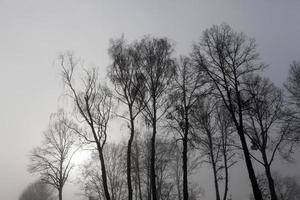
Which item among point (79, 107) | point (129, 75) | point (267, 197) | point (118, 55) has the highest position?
point (118, 55)

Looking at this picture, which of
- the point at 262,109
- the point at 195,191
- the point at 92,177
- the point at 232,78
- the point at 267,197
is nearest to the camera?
the point at 232,78

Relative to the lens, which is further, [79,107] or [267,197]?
[267,197]

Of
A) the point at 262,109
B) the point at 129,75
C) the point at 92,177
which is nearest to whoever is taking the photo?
the point at 129,75

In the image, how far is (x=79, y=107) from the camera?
72.7ft

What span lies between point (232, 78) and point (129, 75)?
7.77 metres

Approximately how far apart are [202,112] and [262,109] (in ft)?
18.3

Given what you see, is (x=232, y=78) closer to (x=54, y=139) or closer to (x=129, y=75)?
(x=129, y=75)

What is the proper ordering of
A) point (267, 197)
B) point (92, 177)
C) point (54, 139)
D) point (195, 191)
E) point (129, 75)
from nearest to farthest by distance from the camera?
point (129, 75)
point (267, 197)
point (54, 139)
point (92, 177)
point (195, 191)

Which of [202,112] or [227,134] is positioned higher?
[202,112]

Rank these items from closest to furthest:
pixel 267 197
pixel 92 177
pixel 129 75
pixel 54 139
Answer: pixel 129 75
pixel 267 197
pixel 54 139
pixel 92 177

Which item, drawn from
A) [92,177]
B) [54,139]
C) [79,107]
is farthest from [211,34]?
[92,177]

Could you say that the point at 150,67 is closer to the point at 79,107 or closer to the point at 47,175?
the point at 79,107

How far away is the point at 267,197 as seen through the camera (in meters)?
32.2

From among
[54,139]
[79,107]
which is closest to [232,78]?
[79,107]
